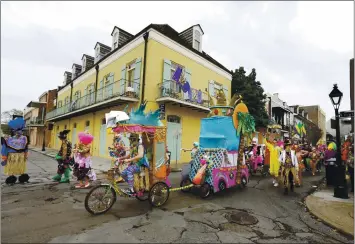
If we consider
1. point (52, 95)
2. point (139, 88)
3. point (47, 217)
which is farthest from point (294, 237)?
point (52, 95)

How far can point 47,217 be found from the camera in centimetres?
417

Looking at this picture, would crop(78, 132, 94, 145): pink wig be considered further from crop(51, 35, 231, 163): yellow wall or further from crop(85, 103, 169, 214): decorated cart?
crop(51, 35, 231, 163): yellow wall

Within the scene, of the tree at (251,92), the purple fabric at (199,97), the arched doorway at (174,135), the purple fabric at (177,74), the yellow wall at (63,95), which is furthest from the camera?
the yellow wall at (63,95)

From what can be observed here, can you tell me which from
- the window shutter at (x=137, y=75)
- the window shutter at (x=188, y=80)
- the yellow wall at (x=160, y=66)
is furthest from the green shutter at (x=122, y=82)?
the window shutter at (x=188, y=80)

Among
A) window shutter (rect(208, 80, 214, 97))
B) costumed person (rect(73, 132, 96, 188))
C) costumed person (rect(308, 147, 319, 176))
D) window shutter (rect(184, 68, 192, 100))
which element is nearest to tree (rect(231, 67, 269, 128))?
window shutter (rect(208, 80, 214, 97))

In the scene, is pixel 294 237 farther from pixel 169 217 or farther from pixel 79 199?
pixel 79 199

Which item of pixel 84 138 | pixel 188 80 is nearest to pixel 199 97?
pixel 188 80

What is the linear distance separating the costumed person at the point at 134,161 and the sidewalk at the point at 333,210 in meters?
4.23

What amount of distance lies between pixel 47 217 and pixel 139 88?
9.70 metres

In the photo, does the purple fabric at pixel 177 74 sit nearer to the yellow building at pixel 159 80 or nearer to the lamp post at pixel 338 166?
the yellow building at pixel 159 80

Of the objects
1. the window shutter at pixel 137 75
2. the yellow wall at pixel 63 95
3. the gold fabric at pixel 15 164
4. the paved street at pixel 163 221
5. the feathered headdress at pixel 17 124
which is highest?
the yellow wall at pixel 63 95

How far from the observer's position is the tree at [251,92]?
64.8 ft

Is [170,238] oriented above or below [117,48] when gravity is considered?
below

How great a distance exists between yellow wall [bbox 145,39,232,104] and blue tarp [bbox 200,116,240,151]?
699 cm
